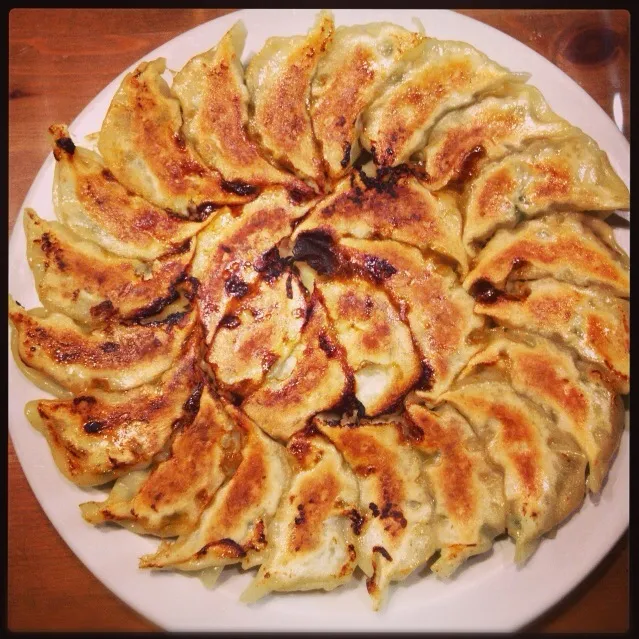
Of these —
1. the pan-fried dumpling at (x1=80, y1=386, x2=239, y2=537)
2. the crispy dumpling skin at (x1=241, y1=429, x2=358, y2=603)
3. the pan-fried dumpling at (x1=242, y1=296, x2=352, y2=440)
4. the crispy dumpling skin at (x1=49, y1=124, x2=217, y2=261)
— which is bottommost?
the crispy dumpling skin at (x1=241, y1=429, x2=358, y2=603)

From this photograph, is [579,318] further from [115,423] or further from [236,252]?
[115,423]

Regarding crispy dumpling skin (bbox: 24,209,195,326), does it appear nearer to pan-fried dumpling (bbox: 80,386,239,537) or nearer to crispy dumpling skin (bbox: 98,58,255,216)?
crispy dumpling skin (bbox: 98,58,255,216)

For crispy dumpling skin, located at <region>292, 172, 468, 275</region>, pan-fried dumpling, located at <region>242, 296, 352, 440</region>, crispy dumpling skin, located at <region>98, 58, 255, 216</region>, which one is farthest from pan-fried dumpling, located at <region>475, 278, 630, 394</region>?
crispy dumpling skin, located at <region>98, 58, 255, 216</region>

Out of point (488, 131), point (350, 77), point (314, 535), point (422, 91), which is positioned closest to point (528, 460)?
point (314, 535)

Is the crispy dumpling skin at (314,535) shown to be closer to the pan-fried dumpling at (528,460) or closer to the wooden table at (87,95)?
the pan-fried dumpling at (528,460)

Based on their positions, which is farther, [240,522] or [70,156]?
[70,156]

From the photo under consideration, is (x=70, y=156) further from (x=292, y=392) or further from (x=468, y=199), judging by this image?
(x=468, y=199)
